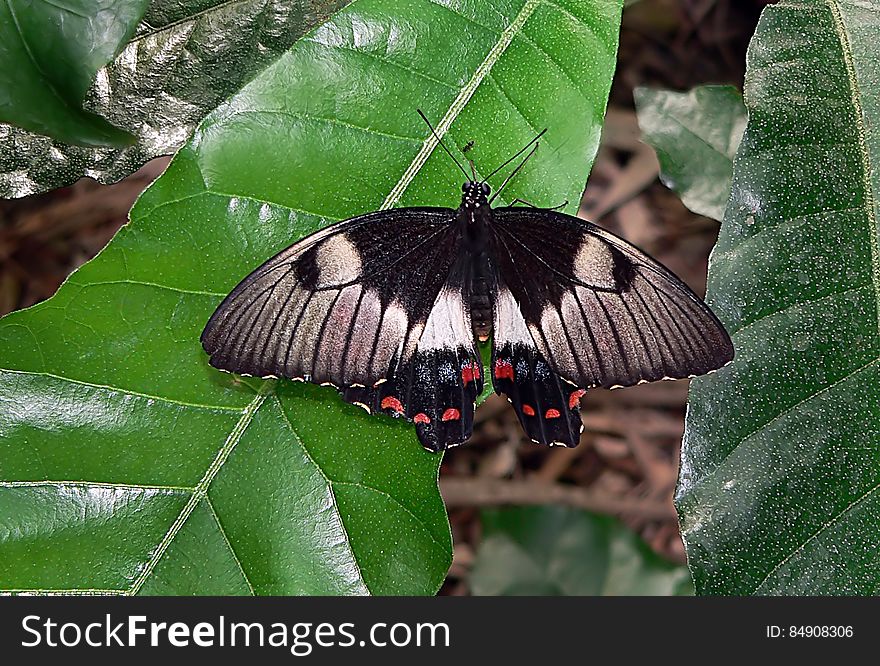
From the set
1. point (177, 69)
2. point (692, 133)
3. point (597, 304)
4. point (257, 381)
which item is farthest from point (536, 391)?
point (692, 133)

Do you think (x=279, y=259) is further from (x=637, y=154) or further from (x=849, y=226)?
(x=637, y=154)

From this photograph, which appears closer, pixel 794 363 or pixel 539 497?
pixel 794 363

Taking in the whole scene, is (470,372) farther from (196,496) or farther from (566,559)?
(566,559)

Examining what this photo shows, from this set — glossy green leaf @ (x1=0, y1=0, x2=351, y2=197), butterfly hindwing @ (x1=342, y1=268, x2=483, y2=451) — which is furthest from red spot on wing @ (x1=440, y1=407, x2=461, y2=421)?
glossy green leaf @ (x1=0, y1=0, x2=351, y2=197)

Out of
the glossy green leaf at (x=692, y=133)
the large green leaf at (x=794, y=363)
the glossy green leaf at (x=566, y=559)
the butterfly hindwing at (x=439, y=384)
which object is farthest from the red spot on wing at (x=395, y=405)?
the glossy green leaf at (x=566, y=559)

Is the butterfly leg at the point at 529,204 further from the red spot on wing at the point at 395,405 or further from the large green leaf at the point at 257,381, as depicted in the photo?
the red spot on wing at the point at 395,405
